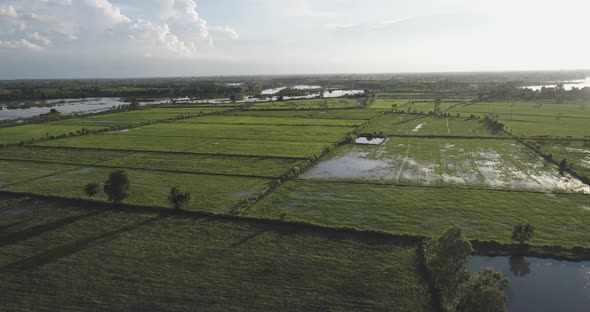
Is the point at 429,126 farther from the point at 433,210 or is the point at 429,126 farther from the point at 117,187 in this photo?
the point at 117,187

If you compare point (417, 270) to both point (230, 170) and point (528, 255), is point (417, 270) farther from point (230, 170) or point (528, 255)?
point (230, 170)

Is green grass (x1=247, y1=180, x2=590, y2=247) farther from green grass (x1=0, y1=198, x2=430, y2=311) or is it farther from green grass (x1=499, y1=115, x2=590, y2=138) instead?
green grass (x1=499, y1=115, x2=590, y2=138)

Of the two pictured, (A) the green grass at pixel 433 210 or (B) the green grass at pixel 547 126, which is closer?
(A) the green grass at pixel 433 210

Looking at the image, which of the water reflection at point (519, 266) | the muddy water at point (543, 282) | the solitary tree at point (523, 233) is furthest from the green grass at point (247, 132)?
the muddy water at point (543, 282)

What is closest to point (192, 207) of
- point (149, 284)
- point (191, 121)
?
point (149, 284)

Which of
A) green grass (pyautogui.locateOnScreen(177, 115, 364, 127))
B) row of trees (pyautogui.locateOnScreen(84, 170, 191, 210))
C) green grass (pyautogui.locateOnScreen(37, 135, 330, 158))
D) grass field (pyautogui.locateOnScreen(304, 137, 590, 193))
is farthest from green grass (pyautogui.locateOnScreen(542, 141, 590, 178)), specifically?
row of trees (pyautogui.locateOnScreen(84, 170, 191, 210))

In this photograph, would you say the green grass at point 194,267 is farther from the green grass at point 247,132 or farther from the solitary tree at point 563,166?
the green grass at point 247,132
